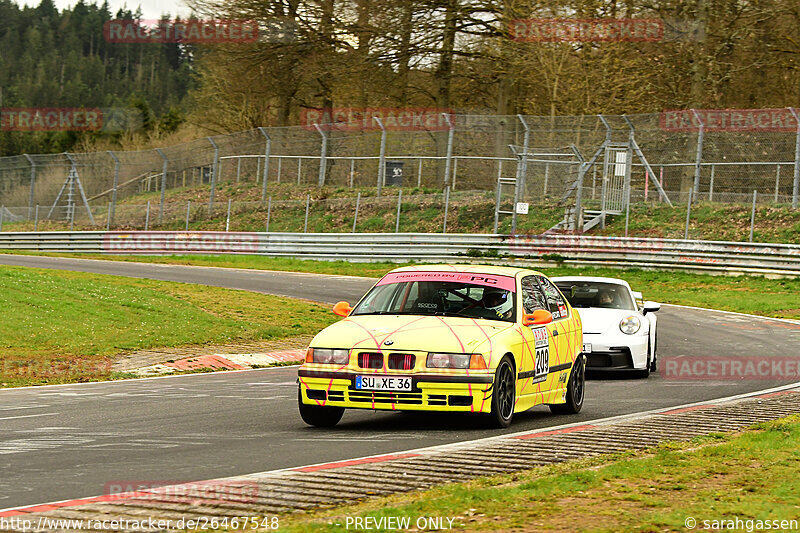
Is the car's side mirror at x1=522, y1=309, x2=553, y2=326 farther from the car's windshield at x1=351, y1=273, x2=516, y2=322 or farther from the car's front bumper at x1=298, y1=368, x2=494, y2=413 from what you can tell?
the car's front bumper at x1=298, y1=368, x2=494, y2=413

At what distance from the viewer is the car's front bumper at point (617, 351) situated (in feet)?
49.9

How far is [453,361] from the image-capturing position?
960cm

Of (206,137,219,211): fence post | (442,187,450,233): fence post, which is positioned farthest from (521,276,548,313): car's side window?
(206,137,219,211): fence post

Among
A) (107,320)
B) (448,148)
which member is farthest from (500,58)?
(107,320)

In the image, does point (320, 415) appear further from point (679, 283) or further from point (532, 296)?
point (679, 283)

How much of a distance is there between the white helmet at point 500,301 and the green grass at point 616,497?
2.67 metres

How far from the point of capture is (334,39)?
4472 centimetres

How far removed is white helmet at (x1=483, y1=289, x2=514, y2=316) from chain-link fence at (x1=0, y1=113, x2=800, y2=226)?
2311 centimetres

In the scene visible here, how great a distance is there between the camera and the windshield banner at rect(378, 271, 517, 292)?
10922mm

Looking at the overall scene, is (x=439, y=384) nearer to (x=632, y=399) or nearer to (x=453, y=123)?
(x=632, y=399)

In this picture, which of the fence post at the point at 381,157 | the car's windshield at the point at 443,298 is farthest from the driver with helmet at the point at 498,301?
the fence post at the point at 381,157

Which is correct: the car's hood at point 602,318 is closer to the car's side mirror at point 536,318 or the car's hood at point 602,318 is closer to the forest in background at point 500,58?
A: the car's side mirror at point 536,318

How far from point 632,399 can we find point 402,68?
3219 cm

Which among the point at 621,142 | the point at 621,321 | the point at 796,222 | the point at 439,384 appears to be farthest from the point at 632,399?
the point at 621,142
